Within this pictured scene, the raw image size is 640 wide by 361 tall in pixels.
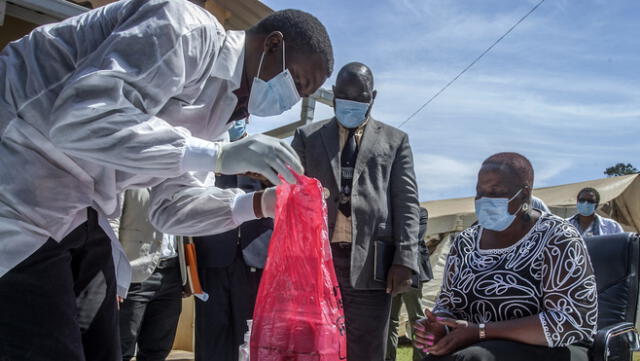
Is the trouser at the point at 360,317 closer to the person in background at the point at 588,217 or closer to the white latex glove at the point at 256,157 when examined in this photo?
the white latex glove at the point at 256,157

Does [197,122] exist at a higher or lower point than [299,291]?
higher

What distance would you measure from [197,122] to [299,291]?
609 millimetres

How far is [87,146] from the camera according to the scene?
1324 mm

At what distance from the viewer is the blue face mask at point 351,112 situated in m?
3.25

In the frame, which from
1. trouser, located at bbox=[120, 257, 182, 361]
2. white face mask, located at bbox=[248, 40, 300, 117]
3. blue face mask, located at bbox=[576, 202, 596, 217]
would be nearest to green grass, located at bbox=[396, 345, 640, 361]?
blue face mask, located at bbox=[576, 202, 596, 217]

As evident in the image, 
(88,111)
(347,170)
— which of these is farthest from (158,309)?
(88,111)

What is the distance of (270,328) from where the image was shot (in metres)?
1.62

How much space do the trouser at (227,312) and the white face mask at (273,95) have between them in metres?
1.28

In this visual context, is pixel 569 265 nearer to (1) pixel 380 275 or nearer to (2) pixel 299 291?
(1) pixel 380 275

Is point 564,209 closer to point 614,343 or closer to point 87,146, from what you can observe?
point 614,343

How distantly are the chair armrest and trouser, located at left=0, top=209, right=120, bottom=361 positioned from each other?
1957mm

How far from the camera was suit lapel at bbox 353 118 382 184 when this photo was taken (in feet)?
10.2

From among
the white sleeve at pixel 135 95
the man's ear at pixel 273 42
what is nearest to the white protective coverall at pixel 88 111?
the white sleeve at pixel 135 95

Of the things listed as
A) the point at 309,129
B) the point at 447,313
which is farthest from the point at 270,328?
the point at 309,129
